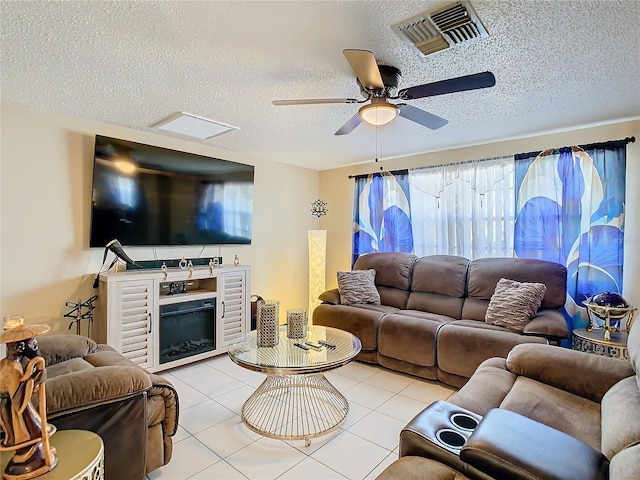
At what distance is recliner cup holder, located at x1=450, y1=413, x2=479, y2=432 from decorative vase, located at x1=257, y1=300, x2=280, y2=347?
137 cm

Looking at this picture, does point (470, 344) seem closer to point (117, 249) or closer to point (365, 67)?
point (365, 67)

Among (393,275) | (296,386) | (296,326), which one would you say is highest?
(393,275)

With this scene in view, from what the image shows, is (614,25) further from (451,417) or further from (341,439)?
(341,439)

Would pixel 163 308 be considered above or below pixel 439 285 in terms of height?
below

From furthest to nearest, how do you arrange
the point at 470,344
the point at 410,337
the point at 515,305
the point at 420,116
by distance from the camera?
the point at 410,337, the point at 515,305, the point at 470,344, the point at 420,116

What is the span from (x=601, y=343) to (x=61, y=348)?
12.7 feet

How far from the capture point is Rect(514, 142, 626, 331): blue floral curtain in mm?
3082

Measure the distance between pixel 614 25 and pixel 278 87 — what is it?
1.88 meters

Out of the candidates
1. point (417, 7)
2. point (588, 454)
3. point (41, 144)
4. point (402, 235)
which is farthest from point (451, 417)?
point (41, 144)

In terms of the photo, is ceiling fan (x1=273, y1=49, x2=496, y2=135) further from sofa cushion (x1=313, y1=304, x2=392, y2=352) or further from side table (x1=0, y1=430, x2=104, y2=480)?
sofa cushion (x1=313, y1=304, x2=392, y2=352)

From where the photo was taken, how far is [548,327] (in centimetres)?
272

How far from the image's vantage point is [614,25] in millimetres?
1687

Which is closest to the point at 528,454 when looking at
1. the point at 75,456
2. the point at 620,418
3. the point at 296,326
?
the point at 620,418

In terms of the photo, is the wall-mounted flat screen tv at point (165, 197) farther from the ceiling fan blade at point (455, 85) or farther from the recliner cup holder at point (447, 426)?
the recliner cup holder at point (447, 426)
